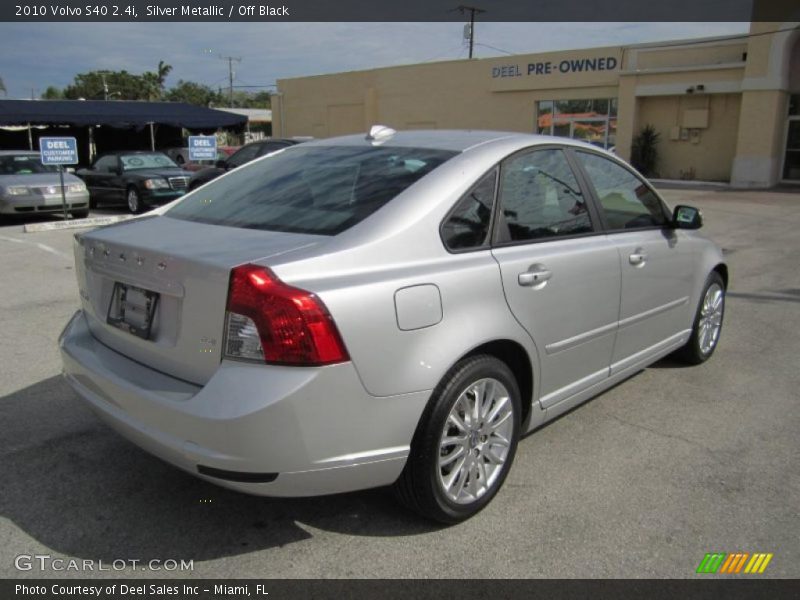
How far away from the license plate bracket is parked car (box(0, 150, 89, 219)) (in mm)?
11869

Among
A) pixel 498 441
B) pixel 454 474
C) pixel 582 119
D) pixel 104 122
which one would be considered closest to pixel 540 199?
pixel 498 441

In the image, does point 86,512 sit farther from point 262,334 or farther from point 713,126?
point 713,126

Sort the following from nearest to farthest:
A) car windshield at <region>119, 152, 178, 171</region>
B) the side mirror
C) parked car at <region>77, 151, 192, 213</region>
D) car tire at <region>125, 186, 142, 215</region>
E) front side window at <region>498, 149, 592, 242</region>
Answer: front side window at <region>498, 149, 592, 242</region>, the side mirror, parked car at <region>77, 151, 192, 213</region>, car tire at <region>125, 186, 142, 215</region>, car windshield at <region>119, 152, 178, 171</region>

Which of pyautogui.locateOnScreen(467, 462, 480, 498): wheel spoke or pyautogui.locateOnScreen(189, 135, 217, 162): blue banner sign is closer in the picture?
pyautogui.locateOnScreen(467, 462, 480, 498): wheel spoke

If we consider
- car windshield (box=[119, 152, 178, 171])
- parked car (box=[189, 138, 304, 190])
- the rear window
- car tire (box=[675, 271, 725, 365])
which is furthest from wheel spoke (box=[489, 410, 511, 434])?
car windshield (box=[119, 152, 178, 171])

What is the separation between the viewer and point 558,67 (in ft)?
92.7

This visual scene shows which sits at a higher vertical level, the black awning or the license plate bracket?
the black awning

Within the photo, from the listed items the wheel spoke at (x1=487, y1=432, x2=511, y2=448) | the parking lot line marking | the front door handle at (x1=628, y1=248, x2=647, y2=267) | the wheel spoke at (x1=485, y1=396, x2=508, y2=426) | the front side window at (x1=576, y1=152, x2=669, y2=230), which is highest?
the front side window at (x1=576, y1=152, x2=669, y2=230)

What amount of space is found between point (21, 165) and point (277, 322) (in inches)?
572

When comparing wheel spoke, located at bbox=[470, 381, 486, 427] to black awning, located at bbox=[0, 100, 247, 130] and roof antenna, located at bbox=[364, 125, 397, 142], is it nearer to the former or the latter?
roof antenna, located at bbox=[364, 125, 397, 142]

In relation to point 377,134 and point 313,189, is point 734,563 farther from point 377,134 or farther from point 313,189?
point 377,134

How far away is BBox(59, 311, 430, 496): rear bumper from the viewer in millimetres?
2418

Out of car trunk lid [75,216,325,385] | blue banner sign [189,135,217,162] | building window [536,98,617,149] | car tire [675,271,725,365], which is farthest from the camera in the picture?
building window [536,98,617,149]
